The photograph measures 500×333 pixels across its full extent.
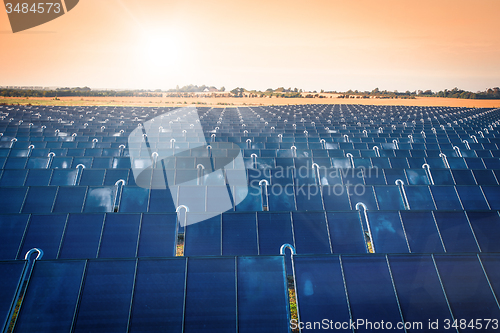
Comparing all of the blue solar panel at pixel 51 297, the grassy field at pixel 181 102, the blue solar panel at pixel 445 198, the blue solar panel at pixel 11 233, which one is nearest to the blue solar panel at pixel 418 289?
the blue solar panel at pixel 445 198

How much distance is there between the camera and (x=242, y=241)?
7.24 meters

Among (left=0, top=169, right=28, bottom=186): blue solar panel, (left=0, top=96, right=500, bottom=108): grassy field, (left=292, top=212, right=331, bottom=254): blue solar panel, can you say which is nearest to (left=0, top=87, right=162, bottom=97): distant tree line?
(left=0, top=96, right=500, bottom=108): grassy field

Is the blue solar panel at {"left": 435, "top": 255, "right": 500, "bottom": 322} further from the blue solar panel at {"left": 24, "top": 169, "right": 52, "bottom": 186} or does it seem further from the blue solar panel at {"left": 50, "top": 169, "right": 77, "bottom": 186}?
the blue solar panel at {"left": 24, "top": 169, "right": 52, "bottom": 186}

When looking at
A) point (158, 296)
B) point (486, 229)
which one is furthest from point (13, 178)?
point (486, 229)

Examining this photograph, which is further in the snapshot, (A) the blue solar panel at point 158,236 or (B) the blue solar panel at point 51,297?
(A) the blue solar panel at point 158,236

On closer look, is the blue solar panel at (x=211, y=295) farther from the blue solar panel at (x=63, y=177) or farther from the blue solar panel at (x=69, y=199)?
the blue solar panel at (x=63, y=177)

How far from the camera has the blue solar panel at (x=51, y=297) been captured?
4.57 meters

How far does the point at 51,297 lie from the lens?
15.9 ft

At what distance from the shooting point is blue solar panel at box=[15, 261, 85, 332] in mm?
4566

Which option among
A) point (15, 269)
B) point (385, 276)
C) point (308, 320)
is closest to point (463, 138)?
point (385, 276)

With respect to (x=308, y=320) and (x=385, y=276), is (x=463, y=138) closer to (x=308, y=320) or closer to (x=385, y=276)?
(x=385, y=276)

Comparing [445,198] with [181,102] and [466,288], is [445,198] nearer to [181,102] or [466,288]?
[466,288]

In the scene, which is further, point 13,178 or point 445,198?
point 13,178

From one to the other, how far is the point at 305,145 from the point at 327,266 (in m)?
16.2
